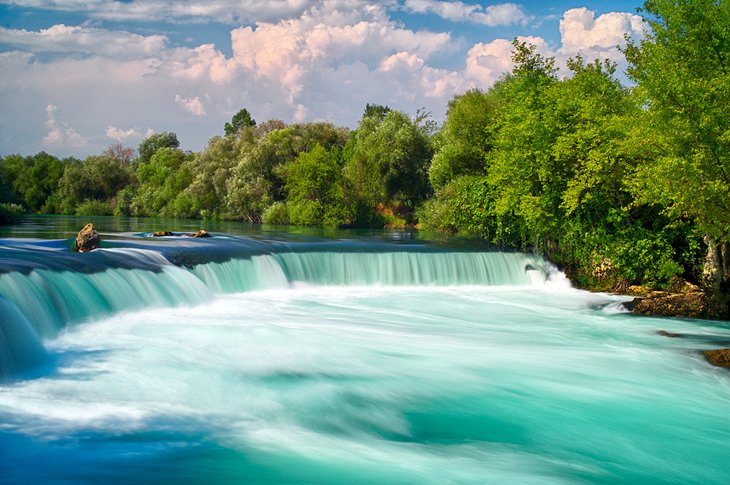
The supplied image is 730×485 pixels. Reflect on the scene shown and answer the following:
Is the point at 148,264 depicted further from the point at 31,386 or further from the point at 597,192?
the point at 597,192

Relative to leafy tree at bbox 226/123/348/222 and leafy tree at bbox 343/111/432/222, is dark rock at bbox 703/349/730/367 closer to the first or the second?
leafy tree at bbox 343/111/432/222

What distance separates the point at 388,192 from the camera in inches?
1875

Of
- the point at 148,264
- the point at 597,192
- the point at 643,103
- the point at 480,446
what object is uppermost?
the point at 643,103

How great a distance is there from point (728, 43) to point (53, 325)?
52.7 feet

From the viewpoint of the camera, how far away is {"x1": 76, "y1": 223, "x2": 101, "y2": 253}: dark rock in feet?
57.6

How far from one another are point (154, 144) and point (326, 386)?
86.6 meters

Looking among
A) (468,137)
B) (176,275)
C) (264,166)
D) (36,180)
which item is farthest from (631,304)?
(36,180)

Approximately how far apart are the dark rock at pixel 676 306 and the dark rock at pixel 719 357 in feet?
14.9

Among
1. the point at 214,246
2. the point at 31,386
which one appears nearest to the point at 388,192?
the point at 214,246

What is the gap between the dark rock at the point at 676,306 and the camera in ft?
51.6

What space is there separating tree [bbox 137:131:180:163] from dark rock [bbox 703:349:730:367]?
8288 cm

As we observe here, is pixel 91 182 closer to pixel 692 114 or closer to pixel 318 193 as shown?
pixel 318 193

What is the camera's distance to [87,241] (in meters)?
17.7

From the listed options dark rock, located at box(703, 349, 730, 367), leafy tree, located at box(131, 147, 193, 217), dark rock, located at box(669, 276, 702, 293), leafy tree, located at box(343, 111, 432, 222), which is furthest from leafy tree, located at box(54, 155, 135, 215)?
dark rock, located at box(703, 349, 730, 367)
